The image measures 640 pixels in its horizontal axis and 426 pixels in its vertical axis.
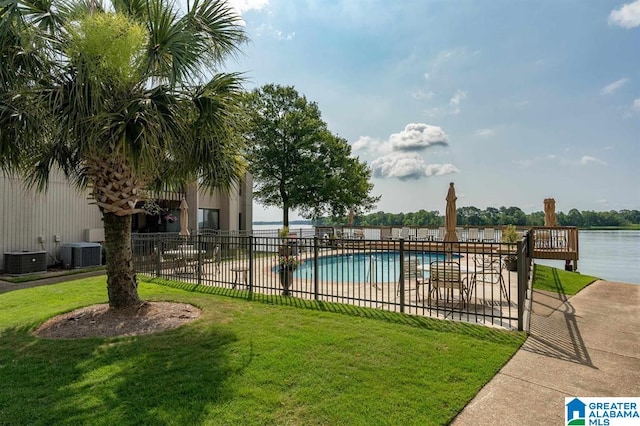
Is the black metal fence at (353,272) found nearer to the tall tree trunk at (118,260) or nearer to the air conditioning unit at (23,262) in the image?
the tall tree trunk at (118,260)

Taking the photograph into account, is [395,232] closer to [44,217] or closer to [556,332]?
[556,332]

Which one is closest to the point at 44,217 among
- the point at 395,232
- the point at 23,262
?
the point at 23,262

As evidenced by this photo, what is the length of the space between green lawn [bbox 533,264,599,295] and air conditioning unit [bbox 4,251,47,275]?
54.2ft

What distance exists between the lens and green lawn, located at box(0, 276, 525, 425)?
3070 millimetres

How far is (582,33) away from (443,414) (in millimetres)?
15043

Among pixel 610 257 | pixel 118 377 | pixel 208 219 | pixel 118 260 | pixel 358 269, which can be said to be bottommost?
pixel 610 257

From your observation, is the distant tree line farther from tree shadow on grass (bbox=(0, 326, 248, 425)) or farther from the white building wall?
tree shadow on grass (bbox=(0, 326, 248, 425))

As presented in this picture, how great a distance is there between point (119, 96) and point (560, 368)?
7563 millimetres

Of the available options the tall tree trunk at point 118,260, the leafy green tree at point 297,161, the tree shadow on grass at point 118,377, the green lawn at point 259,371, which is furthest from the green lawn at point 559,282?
the leafy green tree at point 297,161

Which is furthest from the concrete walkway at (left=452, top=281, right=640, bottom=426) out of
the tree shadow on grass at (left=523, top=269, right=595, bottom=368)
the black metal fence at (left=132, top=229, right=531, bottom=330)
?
the black metal fence at (left=132, top=229, right=531, bottom=330)

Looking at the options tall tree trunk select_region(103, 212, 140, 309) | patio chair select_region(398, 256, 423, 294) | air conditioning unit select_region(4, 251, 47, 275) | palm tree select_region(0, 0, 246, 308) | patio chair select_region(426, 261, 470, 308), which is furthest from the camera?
air conditioning unit select_region(4, 251, 47, 275)

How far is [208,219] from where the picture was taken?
21703 mm

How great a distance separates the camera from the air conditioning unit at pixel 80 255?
13.1 metres

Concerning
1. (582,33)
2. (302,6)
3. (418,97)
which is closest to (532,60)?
(582,33)
